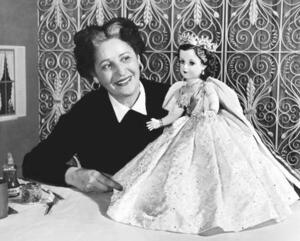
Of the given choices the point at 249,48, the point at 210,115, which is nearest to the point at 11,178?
the point at 210,115

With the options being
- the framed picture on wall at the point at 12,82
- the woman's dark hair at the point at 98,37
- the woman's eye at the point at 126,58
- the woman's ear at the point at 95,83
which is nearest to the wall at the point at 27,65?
the framed picture on wall at the point at 12,82

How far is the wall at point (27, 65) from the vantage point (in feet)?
6.49

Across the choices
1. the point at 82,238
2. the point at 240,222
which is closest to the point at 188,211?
the point at 240,222

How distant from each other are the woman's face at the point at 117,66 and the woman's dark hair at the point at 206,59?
0.23 meters

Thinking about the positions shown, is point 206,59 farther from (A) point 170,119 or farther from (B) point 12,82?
(B) point 12,82

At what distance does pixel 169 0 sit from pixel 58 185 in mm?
846

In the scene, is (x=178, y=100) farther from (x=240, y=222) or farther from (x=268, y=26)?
(x=268, y=26)

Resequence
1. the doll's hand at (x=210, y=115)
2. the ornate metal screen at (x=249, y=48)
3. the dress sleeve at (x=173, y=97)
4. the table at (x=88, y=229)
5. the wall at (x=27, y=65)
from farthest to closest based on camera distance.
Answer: the wall at (x=27, y=65) < the ornate metal screen at (x=249, y=48) < the dress sleeve at (x=173, y=97) < the doll's hand at (x=210, y=115) < the table at (x=88, y=229)

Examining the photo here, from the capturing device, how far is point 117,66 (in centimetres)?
144

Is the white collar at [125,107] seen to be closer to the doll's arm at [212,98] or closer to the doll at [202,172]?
the doll at [202,172]

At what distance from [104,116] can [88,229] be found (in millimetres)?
569

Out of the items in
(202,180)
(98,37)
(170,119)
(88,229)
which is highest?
(98,37)

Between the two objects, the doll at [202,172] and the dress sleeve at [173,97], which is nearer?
the doll at [202,172]

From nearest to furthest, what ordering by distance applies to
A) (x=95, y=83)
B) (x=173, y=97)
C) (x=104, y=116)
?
(x=173, y=97), (x=104, y=116), (x=95, y=83)
